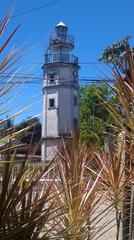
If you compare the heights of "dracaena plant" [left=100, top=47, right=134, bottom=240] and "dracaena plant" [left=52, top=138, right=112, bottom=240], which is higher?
"dracaena plant" [left=100, top=47, right=134, bottom=240]

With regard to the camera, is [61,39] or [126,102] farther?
[61,39]

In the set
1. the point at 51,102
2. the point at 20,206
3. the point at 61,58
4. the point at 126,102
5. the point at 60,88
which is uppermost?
the point at 61,58

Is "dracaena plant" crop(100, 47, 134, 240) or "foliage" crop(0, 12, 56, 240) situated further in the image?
"dracaena plant" crop(100, 47, 134, 240)

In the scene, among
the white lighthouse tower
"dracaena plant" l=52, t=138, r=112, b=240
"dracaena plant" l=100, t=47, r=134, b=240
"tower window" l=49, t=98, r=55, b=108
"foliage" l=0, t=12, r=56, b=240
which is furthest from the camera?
"tower window" l=49, t=98, r=55, b=108

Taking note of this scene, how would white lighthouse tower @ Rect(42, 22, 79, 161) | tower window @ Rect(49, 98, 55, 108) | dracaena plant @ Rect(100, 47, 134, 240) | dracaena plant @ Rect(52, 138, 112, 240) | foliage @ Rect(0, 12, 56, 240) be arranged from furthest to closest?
tower window @ Rect(49, 98, 55, 108) < white lighthouse tower @ Rect(42, 22, 79, 161) < dracaena plant @ Rect(100, 47, 134, 240) < dracaena plant @ Rect(52, 138, 112, 240) < foliage @ Rect(0, 12, 56, 240)

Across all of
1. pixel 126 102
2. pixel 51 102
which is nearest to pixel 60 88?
pixel 51 102

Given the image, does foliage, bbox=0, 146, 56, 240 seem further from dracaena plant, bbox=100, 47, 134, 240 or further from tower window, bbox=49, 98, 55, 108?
tower window, bbox=49, 98, 55, 108

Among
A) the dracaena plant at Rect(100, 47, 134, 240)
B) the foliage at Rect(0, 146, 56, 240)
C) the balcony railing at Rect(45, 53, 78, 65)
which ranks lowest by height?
the foliage at Rect(0, 146, 56, 240)

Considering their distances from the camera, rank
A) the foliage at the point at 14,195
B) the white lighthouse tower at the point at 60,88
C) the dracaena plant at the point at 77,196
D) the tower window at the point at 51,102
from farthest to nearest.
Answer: the tower window at the point at 51,102 → the white lighthouse tower at the point at 60,88 → the dracaena plant at the point at 77,196 → the foliage at the point at 14,195

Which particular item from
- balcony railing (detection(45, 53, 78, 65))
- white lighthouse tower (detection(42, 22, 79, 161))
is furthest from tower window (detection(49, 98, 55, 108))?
balcony railing (detection(45, 53, 78, 65))

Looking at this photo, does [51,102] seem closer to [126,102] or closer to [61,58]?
[61,58]

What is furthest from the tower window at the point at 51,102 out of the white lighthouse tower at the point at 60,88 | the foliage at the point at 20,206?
the foliage at the point at 20,206

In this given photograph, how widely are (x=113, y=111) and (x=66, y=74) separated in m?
51.7

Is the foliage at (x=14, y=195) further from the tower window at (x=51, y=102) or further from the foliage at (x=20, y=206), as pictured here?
the tower window at (x=51, y=102)
